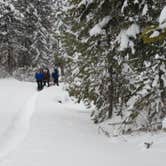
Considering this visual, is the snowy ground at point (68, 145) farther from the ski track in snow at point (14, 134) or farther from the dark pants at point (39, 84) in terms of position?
the dark pants at point (39, 84)

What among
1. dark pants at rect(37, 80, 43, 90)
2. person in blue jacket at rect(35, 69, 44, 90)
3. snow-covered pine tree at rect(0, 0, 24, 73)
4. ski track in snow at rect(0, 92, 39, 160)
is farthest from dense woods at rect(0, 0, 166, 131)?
snow-covered pine tree at rect(0, 0, 24, 73)

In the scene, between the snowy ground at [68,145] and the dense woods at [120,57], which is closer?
the snowy ground at [68,145]

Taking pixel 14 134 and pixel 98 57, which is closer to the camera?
pixel 14 134

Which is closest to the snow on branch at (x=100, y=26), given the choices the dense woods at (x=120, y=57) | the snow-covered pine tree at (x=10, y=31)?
the dense woods at (x=120, y=57)

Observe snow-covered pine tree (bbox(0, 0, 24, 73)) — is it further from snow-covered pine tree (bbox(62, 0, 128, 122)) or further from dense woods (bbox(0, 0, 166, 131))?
snow-covered pine tree (bbox(62, 0, 128, 122))

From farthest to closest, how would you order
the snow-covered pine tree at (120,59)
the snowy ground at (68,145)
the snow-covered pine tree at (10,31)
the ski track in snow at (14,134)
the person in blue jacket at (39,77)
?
the snow-covered pine tree at (10,31) → the person in blue jacket at (39,77) → the ski track in snow at (14,134) → the snow-covered pine tree at (120,59) → the snowy ground at (68,145)

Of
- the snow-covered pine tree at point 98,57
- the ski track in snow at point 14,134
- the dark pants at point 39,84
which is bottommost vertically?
the ski track in snow at point 14,134

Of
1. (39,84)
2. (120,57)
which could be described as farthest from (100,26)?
(39,84)

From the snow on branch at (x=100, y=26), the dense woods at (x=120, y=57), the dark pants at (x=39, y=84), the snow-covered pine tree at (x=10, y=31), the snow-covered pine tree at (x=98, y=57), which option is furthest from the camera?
the snow-covered pine tree at (x=10, y=31)

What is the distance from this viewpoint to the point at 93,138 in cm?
1284

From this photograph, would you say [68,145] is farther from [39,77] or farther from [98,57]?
[39,77]

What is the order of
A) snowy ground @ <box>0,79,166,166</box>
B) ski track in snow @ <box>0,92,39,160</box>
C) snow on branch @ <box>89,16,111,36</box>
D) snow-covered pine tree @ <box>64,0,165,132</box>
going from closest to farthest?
snowy ground @ <box>0,79,166,166</box> < snow-covered pine tree @ <box>64,0,165,132</box> < ski track in snow @ <box>0,92,39,160</box> < snow on branch @ <box>89,16,111,36</box>

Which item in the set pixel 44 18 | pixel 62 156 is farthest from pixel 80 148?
pixel 44 18

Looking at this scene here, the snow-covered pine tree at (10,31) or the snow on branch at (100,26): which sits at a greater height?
the snow-covered pine tree at (10,31)
